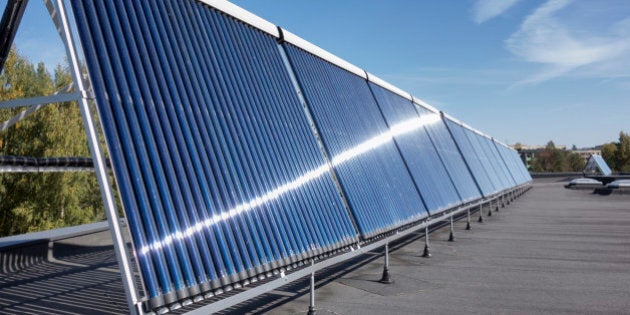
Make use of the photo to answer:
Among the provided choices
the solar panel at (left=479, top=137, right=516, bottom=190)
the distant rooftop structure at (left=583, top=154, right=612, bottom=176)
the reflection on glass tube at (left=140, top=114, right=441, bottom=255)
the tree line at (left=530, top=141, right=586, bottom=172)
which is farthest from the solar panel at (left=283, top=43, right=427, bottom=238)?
the tree line at (left=530, top=141, right=586, bottom=172)

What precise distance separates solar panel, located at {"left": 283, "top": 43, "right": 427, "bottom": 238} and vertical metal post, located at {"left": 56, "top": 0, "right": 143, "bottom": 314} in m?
3.99

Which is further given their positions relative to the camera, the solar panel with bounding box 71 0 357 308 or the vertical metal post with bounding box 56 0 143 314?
the solar panel with bounding box 71 0 357 308

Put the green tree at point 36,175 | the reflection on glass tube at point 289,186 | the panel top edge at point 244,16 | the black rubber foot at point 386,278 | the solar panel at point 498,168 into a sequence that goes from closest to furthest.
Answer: the reflection on glass tube at point 289,186 < the panel top edge at point 244,16 < the black rubber foot at point 386,278 < the solar panel at point 498,168 < the green tree at point 36,175

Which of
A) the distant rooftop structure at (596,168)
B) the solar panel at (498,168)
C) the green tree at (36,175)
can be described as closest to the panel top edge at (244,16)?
the solar panel at (498,168)

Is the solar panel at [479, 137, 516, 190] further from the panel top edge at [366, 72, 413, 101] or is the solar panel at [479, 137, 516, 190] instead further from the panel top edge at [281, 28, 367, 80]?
the panel top edge at [281, 28, 367, 80]

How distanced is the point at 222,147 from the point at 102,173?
1.56m

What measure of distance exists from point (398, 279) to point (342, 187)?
9.37 ft

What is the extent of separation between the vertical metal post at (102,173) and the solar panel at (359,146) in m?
3.99

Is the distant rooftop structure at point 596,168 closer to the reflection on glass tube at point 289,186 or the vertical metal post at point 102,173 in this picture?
the reflection on glass tube at point 289,186

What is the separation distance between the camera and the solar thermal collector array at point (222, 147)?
357 cm

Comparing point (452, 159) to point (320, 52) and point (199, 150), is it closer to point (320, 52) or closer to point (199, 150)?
point (320, 52)

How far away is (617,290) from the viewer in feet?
26.4

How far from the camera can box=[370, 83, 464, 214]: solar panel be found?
10672 millimetres

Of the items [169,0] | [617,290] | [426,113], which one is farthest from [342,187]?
[426,113]
